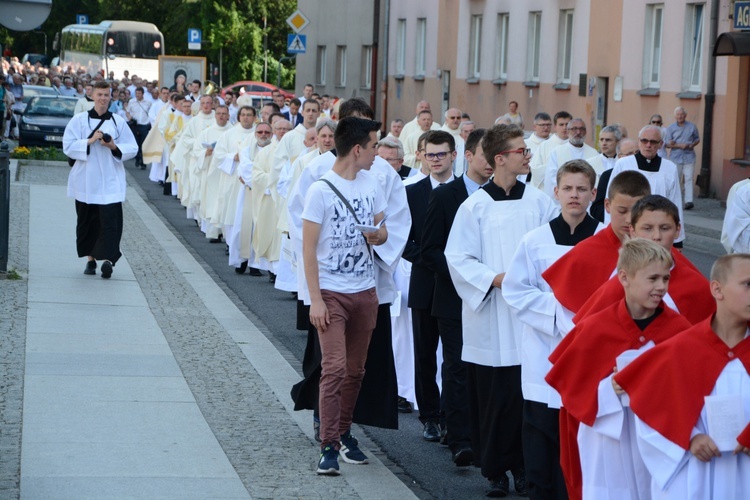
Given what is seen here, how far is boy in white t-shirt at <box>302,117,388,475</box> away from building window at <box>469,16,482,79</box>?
107 feet

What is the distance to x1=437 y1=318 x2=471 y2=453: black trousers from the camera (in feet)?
24.6

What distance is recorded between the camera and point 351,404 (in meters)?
7.38

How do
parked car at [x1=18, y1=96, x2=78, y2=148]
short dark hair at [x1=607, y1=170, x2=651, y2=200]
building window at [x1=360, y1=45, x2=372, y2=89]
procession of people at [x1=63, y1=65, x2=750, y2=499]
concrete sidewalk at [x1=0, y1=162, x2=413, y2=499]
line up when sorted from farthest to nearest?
1. building window at [x1=360, y1=45, x2=372, y2=89]
2. parked car at [x1=18, y1=96, x2=78, y2=148]
3. concrete sidewalk at [x1=0, y1=162, x2=413, y2=499]
4. short dark hair at [x1=607, y1=170, x2=651, y2=200]
5. procession of people at [x1=63, y1=65, x2=750, y2=499]

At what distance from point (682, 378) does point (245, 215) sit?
1191 centimetres

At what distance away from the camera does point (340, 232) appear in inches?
283

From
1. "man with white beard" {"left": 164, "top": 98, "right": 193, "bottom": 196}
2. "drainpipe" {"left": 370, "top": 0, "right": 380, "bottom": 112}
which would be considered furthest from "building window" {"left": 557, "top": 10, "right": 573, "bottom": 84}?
"drainpipe" {"left": 370, "top": 0, "right": 380, "bottom": 112}

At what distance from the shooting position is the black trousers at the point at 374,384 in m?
7.63

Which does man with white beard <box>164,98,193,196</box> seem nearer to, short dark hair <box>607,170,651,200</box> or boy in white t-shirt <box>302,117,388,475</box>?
boy in white t-shirt <box>302,117,388,475</box>

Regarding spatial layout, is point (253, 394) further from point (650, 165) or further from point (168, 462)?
point (650, 165)

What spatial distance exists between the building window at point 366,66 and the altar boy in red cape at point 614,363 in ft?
140

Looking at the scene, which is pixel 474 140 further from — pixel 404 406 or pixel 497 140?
pixel 404 406

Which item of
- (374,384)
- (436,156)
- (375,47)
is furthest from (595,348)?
(375,47)

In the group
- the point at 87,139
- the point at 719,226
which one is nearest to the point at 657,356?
the point at 87,139

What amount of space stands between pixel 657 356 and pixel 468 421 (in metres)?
2.68
